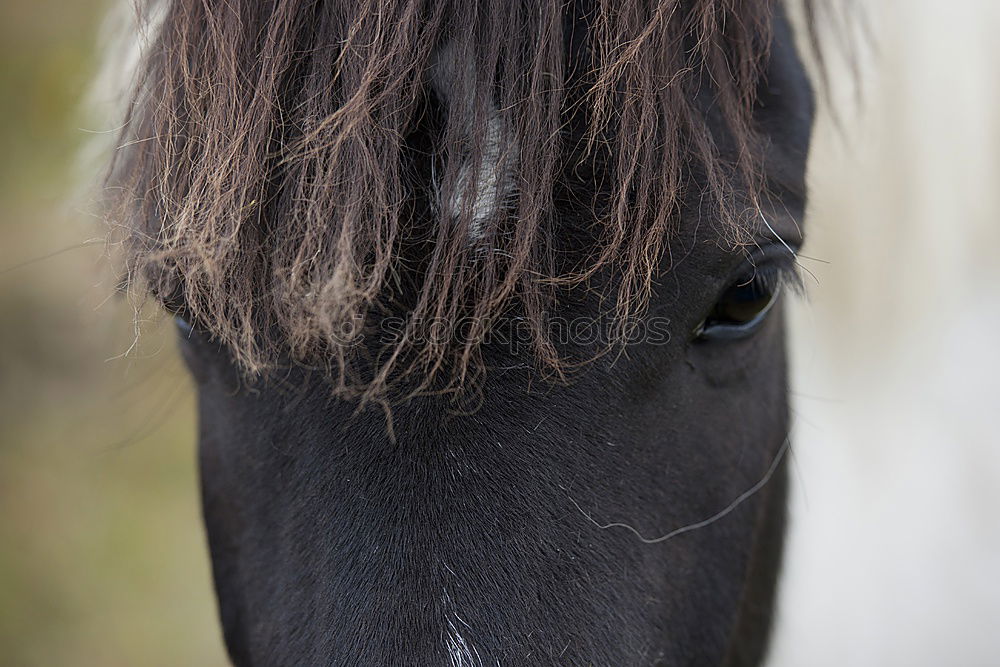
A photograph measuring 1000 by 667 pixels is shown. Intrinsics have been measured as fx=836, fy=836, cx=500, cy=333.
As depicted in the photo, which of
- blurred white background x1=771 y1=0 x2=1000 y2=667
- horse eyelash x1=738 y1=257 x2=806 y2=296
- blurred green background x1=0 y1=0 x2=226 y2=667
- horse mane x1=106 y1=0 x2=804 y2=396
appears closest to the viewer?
horse mane x1=106 y1=0 x2=804 y2=396

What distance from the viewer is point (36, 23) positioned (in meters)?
3.37

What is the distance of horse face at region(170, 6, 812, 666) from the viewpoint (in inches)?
37.6

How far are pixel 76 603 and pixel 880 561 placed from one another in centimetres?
327

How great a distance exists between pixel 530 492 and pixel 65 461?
12.2 feet

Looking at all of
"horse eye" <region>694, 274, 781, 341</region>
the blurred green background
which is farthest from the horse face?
the blurred green background

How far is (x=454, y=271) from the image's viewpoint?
3.10ft

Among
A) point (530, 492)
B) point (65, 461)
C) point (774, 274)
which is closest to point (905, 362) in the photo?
point (774, 274)

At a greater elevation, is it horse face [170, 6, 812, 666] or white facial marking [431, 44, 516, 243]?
white facial marking [431, 44, 516, 243]

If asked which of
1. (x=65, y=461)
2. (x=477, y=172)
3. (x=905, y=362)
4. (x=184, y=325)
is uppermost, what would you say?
(x=477, y=172)

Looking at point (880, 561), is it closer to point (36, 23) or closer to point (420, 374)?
point (420, 374)

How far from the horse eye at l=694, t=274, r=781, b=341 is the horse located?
5 cm

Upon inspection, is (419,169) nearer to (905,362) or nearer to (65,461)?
(905,362)

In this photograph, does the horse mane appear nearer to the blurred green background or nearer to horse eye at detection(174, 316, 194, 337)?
horse eye at detection(174, 316, 194, 337)

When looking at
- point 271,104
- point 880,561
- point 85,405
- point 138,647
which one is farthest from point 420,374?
point 85,405
